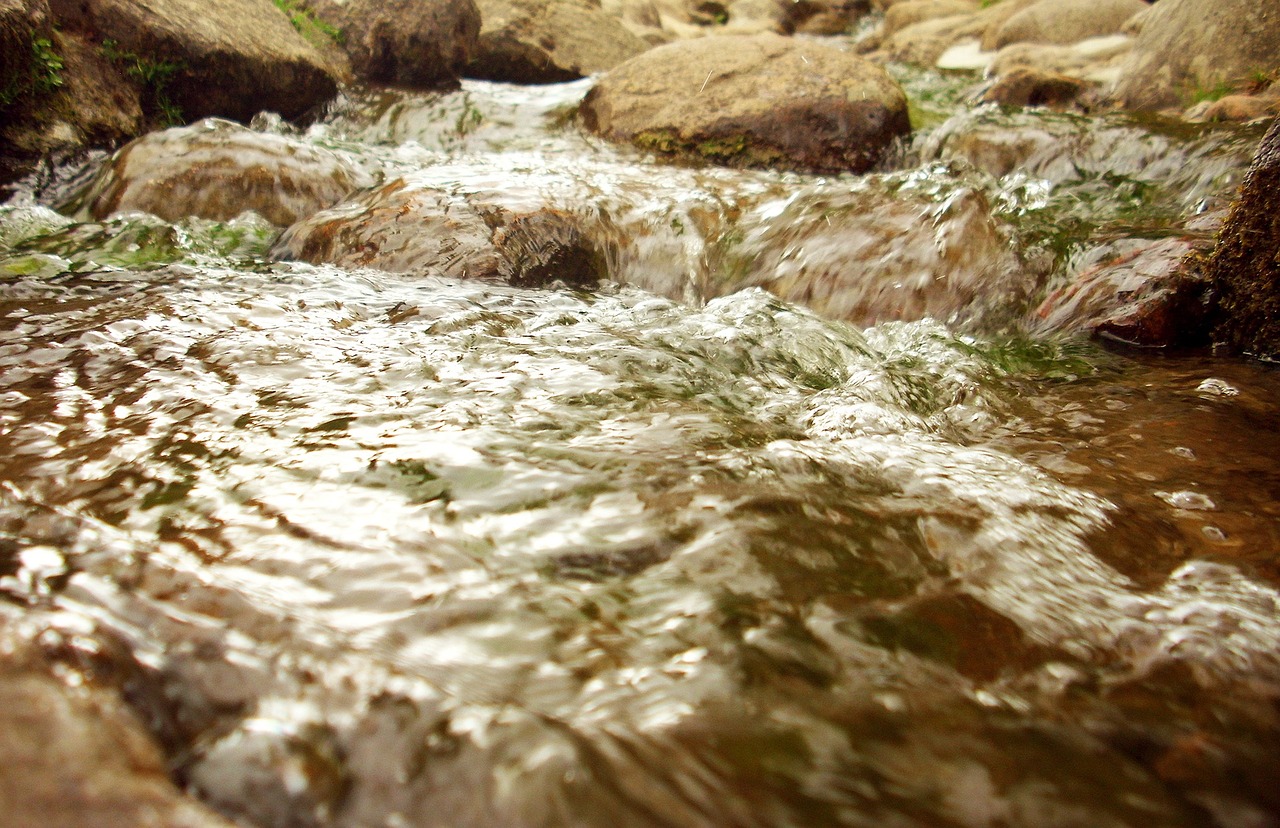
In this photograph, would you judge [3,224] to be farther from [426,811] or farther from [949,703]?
[949,703]

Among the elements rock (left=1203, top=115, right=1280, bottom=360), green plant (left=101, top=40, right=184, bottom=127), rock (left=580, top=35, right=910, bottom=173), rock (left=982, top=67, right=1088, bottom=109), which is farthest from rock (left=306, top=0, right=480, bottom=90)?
rock (left=1203, top=115, right=1280, bottom=360)

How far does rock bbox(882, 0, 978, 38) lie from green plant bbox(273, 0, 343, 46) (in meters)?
14.0

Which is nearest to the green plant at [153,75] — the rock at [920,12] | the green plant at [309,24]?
the green plant at [309,24]

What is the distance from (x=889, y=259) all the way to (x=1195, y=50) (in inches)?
236

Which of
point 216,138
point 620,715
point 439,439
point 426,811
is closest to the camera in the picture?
point 426,811

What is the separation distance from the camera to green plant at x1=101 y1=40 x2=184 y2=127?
5.86 metres

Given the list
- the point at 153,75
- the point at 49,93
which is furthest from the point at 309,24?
the point at 49,93

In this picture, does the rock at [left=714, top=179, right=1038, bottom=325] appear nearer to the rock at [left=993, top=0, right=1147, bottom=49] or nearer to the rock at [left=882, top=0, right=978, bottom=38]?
the rock at [left=993, top=0, right=1147, bottom=49]

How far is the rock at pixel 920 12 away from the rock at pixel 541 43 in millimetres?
10098

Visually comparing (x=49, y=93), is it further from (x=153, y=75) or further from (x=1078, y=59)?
(x=1078, y=59)

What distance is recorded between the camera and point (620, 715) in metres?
1.26

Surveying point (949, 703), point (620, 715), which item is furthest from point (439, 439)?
point (949, 703)

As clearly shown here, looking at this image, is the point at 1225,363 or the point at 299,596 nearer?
the point at 299,596

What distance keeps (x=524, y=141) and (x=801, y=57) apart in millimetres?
2987
